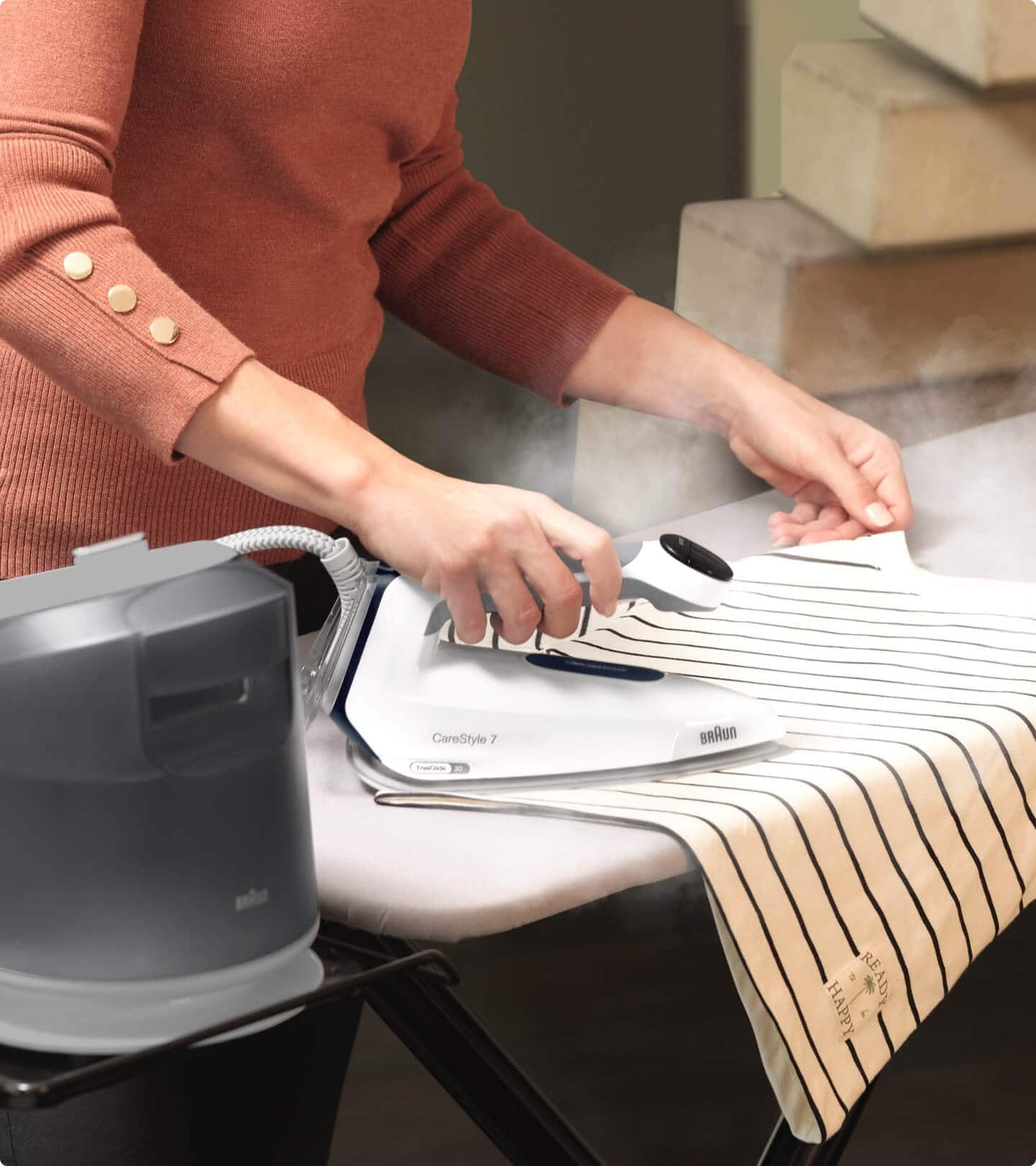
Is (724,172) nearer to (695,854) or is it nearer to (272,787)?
(695,854)

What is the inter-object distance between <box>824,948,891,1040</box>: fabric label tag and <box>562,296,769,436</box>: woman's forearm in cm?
62

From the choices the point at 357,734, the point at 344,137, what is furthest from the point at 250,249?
the point at 357,734

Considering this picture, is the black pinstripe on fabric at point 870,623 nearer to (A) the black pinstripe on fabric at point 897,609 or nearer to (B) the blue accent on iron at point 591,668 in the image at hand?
(A) the black pinstripe on fabric at point 897,609

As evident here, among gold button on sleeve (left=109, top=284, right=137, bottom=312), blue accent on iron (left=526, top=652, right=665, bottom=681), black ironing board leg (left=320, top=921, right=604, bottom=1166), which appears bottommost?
black ironing board leg (left=320, top=921, right=604, bottom=1166)

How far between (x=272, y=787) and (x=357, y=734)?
0.24 metres

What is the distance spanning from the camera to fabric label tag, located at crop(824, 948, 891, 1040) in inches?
34.8

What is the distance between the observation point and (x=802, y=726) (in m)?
0.98

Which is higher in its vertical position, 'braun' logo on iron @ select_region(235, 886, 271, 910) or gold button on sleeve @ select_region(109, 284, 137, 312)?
gold button on sleeve @ select_region(109, 284, 137, 312)

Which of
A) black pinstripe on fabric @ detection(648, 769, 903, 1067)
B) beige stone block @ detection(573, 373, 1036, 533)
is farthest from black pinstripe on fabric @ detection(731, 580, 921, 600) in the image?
beige stone block @ detection(573, 373, 1036, 533)

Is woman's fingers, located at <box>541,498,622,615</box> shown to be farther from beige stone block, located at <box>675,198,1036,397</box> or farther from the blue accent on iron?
beige stone block, located at <box>675,198,1036,397</box>

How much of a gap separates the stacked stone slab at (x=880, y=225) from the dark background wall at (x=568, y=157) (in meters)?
0.06

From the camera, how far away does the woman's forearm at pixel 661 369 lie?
1371 millimetres

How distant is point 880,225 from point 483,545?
1.29 m

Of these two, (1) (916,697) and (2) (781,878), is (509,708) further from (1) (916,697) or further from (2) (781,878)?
(1) (916,697)
